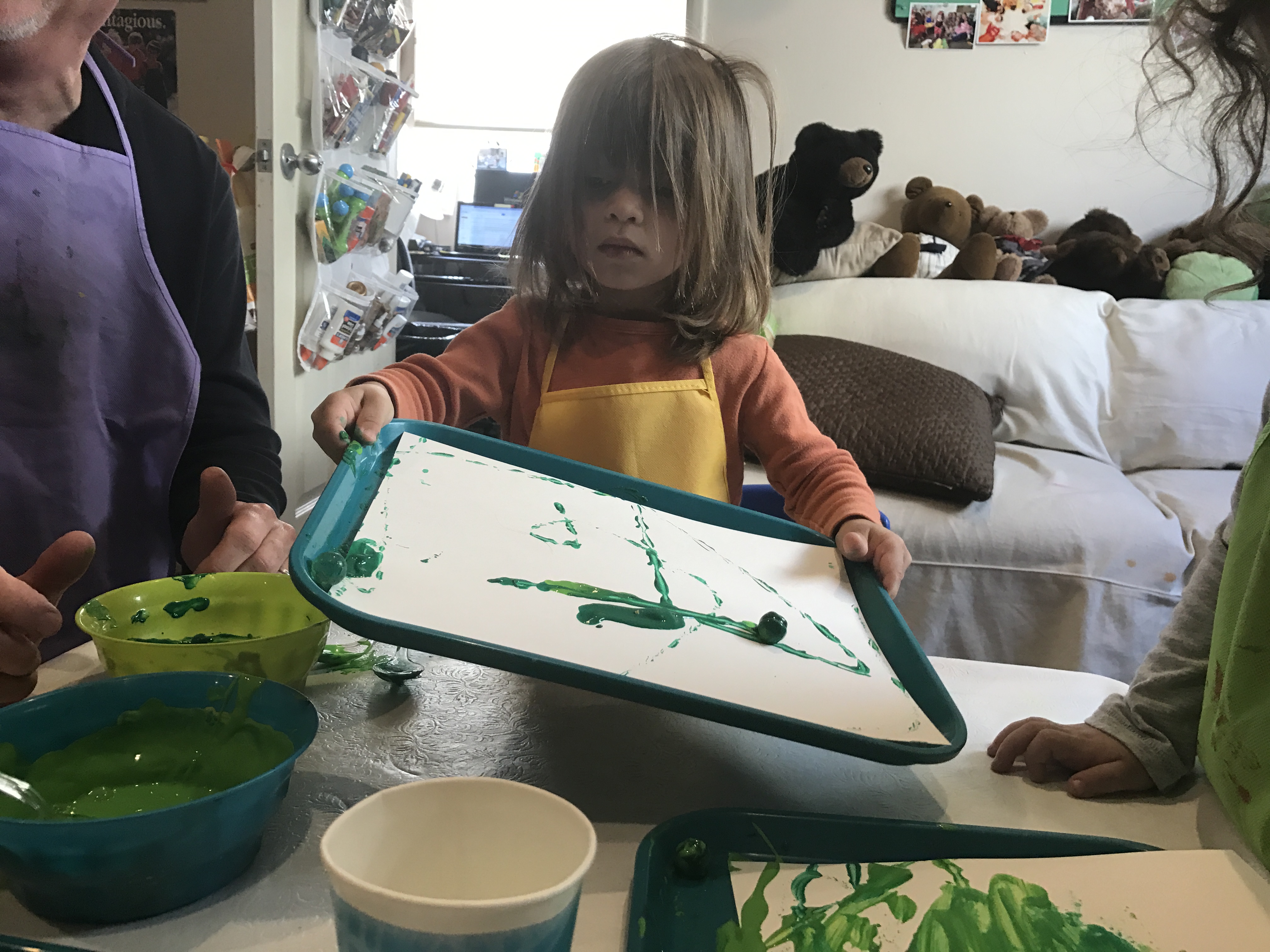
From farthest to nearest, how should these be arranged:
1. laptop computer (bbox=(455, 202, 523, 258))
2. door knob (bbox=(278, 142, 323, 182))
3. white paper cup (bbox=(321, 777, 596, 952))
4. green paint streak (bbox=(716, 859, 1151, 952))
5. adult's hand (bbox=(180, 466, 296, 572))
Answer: laptop computer (bbox=(455, 202, 523, 258)), door knob (bbox=(278, 142, 323, 182)), adult's hand (bbox=(180, 466, 296, 572)), green paint streak (bbox=(716, 859, 1151, 952)), white paper cup (bbox=(321, 777, 596, 952))

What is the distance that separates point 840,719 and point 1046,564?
1328mm

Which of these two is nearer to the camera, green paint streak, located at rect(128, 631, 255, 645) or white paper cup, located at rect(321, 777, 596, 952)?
white paper cup, located at rect(321, 777, 596, 952)

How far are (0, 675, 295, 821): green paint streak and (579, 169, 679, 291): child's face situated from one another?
0.54 metres

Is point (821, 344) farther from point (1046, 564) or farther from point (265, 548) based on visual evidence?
point (265, 548)

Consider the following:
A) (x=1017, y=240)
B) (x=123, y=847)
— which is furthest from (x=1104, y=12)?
(x=123, y=847)

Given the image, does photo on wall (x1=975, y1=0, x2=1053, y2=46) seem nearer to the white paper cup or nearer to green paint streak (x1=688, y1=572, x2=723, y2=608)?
green paint streak (x1=688, y1=572, x2=723, y2=608)

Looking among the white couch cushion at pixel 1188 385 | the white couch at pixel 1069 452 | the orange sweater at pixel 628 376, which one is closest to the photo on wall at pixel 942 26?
the white couch at pixel 1069 452

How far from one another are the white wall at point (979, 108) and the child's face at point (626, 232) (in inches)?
66.0

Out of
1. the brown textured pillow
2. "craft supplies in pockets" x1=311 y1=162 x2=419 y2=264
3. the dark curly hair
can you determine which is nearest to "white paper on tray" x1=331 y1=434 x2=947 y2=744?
the dark curly hair

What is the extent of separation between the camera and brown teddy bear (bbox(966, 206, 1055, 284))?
2.27 metres

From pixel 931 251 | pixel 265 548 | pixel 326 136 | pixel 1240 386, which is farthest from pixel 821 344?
pixel 265 548

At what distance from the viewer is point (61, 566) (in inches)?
22.1

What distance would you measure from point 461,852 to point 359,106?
194cm

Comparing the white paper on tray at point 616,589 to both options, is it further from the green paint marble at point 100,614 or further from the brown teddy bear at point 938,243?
the brown teddy bear at point 938,243
